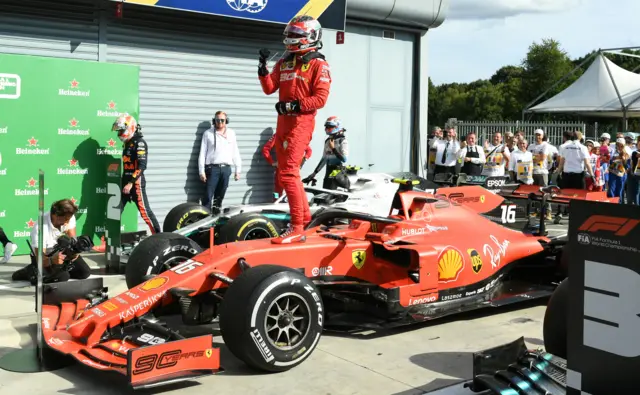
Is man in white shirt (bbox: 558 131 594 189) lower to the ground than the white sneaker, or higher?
higher

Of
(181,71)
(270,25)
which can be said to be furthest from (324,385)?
(270,25)

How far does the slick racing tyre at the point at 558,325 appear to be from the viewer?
436 cm

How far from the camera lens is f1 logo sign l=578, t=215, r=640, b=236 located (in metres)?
2.95

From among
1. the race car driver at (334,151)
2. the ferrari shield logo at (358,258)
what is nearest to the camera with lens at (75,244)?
the ferrari shield logo at (358,258)

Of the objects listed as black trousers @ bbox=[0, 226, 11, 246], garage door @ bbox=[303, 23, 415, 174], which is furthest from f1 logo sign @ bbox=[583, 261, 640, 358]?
garage door @ bbox=[303, 23, 415, 174]

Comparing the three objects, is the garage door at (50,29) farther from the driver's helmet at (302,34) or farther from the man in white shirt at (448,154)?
the man in white shirt at (448,154)

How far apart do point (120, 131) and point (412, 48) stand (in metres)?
7.53

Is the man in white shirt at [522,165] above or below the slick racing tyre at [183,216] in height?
above

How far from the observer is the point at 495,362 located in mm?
4270

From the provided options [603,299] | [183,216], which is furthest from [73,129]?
[603,299]

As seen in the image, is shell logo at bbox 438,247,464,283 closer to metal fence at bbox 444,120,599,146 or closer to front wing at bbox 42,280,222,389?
front wing at bbox 42,280,222,389

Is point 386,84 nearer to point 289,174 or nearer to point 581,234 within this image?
point 289,174

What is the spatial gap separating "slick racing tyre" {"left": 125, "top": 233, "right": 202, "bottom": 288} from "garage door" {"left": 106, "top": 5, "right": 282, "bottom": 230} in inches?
205

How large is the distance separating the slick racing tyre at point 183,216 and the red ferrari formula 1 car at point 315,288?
2436 mm
